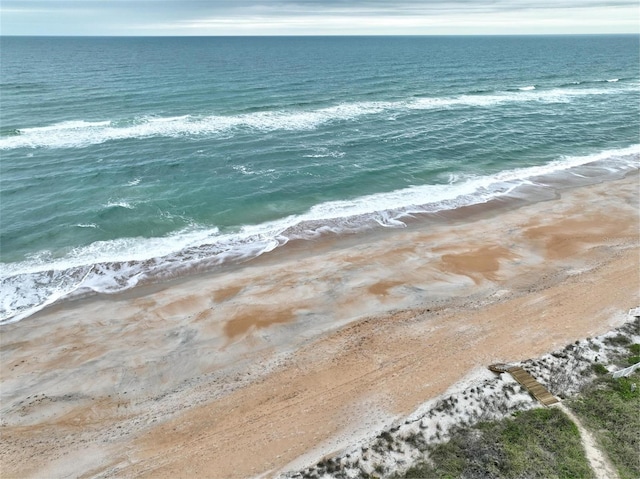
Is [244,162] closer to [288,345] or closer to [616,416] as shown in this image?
[288,345]

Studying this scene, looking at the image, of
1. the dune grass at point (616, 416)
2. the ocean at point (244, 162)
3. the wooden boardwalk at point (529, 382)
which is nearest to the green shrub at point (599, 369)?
the dune grass at point (616, 416)

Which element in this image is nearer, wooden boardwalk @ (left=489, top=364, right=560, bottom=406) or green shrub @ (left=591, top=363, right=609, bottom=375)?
wooden boardwalk @ (left=489, top=364, right=560, bottom=406)

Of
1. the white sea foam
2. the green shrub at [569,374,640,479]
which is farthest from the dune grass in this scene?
the white sea foam

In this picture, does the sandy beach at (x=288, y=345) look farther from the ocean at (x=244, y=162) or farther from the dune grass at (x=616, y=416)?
the ocean at (x=244, y=162)

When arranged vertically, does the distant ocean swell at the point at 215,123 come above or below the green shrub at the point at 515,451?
above

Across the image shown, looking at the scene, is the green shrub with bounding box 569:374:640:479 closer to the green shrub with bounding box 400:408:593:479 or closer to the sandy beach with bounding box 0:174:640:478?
the green shrub with bounding box 400:408:593:479

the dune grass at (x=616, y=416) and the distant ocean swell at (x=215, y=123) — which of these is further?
the distant ocean swell at (x=215, y=123)
